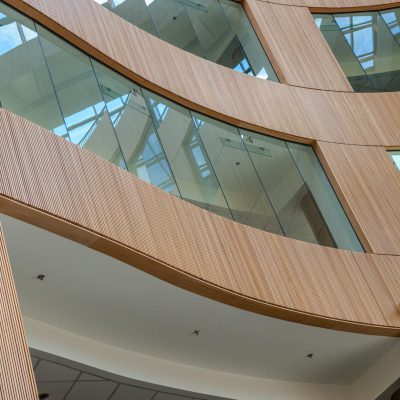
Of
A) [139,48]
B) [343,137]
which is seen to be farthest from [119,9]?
[343,137]

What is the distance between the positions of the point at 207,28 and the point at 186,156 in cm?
394

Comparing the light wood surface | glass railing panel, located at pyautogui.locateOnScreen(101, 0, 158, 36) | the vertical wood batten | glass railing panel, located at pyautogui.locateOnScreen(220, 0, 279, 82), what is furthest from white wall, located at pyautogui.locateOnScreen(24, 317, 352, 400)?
glass railing panel, located at pyautogui.locateOnScreen(101, 0, 158, 36)

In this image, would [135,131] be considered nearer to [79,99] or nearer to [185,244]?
[79,99]

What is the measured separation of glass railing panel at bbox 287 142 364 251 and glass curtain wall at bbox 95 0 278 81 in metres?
1.87

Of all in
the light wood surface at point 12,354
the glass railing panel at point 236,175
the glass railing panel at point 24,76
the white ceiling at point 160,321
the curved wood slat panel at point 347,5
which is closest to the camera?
the light wood surface at point 12,354

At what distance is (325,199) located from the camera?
11789 mm

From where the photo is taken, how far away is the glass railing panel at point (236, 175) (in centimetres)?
1056

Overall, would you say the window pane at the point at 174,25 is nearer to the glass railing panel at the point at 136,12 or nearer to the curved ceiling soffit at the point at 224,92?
the glass railing panel at the point at 136,12

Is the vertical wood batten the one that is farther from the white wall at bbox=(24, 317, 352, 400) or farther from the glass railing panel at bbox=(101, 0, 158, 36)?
the white wall at bbox=(24, 317, 352, 400)

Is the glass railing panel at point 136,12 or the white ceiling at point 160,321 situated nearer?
the white ceiling at point 160,321

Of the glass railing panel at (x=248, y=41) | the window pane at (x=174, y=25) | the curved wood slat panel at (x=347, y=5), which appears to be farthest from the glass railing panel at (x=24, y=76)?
the curved wood slat panel at (x=347, y=5)

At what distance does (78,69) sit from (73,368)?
3.51 meters

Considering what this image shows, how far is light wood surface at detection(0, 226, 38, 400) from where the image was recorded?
4.91m

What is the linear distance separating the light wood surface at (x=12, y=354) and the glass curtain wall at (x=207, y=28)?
7.30 meters
